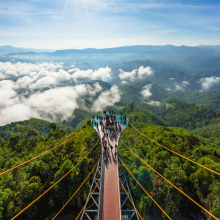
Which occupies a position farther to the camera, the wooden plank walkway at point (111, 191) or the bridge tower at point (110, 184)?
the bridge tower at point (110, 184)

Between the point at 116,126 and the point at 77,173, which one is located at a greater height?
the point at 116,126

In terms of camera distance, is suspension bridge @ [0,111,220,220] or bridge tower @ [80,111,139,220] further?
bridge tower @ [80,111,139,220]

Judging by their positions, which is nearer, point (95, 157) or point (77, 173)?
point (77, 173)

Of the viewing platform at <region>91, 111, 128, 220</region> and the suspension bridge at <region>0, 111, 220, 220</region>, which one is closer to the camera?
the suspension bridge at <region>0, 111, 220, 220</region>

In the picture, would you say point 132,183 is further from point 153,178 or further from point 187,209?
point 187,209

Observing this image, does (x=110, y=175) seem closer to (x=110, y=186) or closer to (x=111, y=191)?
(x=110, y=186)

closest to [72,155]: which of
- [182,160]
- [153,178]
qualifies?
[153,178]

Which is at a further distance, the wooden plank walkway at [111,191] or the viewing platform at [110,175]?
the viewing platform at [110,175]

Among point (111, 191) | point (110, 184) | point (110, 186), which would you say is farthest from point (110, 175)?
point (111, 191)

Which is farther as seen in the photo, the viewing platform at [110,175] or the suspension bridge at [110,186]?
the viewing platform at [110,175]
